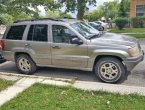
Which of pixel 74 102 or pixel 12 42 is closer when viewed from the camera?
pixel 74 102

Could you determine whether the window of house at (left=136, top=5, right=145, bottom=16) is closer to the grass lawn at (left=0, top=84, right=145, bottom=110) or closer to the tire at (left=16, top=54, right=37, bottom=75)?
the tire at (left=16, top=54, right=37, bottom=75)

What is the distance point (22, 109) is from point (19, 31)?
3708 mm

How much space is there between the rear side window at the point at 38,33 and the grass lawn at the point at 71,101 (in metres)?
2.15

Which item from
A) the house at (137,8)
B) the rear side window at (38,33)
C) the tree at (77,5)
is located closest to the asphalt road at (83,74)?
the rear side window at (38,33)

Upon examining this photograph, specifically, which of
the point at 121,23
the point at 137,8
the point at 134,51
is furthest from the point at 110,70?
the point at 137,8

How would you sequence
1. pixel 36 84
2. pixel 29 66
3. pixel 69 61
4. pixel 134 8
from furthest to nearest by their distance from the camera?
1. pixel 134 8
2. pixel 29 66
3. pixel 69 61
4. pixel 36 84

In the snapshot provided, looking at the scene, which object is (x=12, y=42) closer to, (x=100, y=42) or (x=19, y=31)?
(x=19, y=31)

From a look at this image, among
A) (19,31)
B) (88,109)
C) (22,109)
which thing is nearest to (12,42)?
(19,31)

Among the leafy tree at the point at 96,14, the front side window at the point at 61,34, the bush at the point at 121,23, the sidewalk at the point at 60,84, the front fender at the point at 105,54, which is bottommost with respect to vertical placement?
the sidewalk at the point at 60,84

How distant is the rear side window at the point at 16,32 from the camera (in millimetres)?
8552

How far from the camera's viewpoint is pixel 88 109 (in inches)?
212

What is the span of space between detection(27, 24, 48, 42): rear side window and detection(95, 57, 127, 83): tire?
1.87 m

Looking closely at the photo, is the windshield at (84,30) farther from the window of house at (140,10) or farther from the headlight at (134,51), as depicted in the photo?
the window of house at (140,10)

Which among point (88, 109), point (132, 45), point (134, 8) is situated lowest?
point (88, 109)
